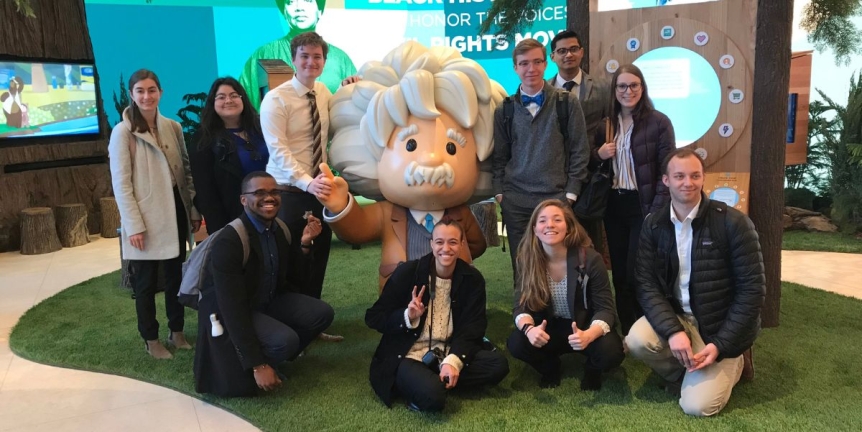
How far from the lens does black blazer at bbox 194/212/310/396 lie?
2.64 m

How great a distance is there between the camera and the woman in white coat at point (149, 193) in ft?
10.3

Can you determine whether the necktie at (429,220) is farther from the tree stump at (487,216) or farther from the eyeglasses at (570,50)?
the tree stump at (487,216)

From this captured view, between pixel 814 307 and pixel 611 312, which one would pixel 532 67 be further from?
pixel 814 307

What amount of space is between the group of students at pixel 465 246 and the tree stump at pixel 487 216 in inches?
95.6

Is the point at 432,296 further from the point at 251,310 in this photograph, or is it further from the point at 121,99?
the point at 121,99

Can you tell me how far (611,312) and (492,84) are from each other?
4.21ft

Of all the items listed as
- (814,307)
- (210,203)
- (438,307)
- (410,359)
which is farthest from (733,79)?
(210,203)

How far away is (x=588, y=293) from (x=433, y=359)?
0.72m

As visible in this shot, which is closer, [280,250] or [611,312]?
[611,312]

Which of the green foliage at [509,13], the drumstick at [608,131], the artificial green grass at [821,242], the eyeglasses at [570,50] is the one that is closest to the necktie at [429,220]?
the drumstick at [608,131]

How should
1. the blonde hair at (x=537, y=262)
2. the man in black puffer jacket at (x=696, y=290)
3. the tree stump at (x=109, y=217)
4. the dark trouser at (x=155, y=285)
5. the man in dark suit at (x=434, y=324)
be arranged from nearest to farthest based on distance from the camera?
the man in black puffer jacket at (x=696, y=290), the man in dark suit at (x=434, y=324), the blonde hair at (x=537, y=262), the dark trouser at (x=155, y=285), the tree stump at (x=109, y=217)

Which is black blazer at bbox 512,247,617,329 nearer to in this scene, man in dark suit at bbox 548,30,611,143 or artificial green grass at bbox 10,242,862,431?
artificial green grass at bbox 10,242,862,431

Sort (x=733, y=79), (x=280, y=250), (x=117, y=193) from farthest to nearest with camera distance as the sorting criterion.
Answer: (x=733, y=79) → (x=117, y=193) → (x=280, y=250)

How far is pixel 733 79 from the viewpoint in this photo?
3445 mm
